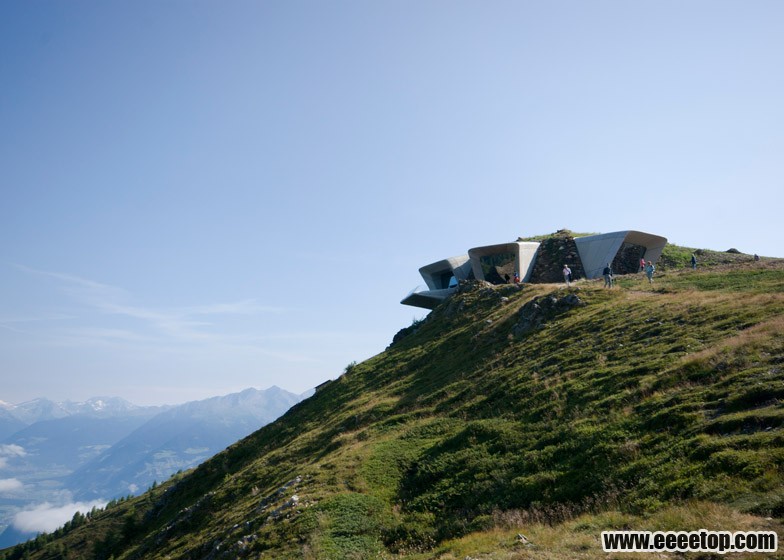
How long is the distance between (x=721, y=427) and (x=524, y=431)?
8104 mm

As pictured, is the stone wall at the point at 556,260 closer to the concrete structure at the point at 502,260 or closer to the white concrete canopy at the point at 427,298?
the concrete structure at the point at 502,260

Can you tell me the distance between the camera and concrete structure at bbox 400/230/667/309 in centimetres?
6288

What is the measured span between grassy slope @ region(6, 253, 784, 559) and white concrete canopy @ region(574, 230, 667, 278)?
2138 centimetres

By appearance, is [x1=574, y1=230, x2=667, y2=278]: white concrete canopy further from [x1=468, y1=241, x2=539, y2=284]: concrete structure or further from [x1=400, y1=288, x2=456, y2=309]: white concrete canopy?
[x1=400, y1=288, x2=456, y2=309]: white concrete canopy

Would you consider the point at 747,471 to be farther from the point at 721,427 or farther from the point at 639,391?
the point at 639,391

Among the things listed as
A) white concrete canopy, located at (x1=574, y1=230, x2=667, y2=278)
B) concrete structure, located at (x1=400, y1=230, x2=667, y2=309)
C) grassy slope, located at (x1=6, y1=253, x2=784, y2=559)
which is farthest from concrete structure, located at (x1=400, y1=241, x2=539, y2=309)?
grassy slope, located at (x1=6, y1=253, x2=784, y2=559)

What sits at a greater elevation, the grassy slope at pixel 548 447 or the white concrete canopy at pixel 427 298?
the white concrete canopy at pixel 427 298

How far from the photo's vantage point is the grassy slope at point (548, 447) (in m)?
13.0

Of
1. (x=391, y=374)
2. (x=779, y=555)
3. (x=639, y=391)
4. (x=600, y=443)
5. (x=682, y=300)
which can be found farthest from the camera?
(x=391, y=374)

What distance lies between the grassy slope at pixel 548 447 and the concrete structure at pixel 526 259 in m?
22.5

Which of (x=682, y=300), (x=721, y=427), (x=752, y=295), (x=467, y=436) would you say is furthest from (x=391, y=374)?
(x=721, y=427)

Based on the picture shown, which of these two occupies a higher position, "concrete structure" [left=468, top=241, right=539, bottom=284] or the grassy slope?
"concrete structure" [left=468, top=241, right=539, bottom=284]

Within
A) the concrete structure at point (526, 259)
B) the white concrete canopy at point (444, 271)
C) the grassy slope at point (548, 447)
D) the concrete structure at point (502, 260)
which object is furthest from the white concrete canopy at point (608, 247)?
the grassy slope at point (548, 447)

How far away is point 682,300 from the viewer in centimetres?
3097
